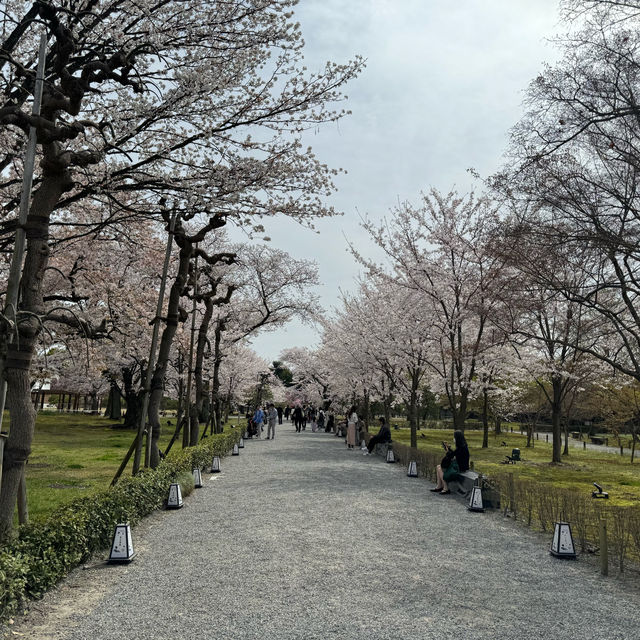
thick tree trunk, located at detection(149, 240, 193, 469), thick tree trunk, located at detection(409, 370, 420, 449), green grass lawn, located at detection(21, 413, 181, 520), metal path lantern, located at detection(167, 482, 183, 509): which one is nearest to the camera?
metal path lantern, located at detection(167, 482, 183, 509)

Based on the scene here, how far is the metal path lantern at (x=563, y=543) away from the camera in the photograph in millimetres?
7648

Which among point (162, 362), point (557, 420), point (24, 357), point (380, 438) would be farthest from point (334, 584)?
point (557, 420)

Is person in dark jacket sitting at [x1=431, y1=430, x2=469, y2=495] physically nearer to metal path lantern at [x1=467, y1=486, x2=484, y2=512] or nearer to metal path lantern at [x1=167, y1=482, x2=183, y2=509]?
metal path lantern at [x1=467, y1=486, x2=484, y2=512]

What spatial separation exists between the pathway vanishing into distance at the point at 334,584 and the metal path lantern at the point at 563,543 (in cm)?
15

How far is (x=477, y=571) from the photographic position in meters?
6.81

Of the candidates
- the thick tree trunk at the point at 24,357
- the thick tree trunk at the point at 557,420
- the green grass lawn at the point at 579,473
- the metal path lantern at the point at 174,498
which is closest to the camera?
the thick tree trunk at the point at 24,357

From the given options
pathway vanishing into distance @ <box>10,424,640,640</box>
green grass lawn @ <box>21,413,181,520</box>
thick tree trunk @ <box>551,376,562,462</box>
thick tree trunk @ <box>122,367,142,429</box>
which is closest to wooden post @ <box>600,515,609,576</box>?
pathway vanishing into distance @ <box>10,424,640,640</box>

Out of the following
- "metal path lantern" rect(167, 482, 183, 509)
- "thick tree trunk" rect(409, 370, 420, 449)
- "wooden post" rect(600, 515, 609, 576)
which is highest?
"thick tree trunk" rect(409, 370, 420, 449)

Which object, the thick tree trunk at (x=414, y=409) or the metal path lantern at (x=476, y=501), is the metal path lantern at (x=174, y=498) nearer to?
the metal path lantern at (x=476, y=501)

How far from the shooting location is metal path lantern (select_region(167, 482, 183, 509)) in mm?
10516

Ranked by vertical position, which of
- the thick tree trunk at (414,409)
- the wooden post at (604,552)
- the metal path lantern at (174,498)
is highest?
the thick tree trunk at (414,409)

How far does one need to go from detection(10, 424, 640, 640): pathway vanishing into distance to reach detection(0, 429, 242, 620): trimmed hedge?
8.0 inches

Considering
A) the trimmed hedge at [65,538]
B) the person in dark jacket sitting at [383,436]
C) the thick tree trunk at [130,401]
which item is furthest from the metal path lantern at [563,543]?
the thick tree trunk at [130,401]

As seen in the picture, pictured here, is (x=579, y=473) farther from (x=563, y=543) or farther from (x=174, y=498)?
(x=174, y=498)
